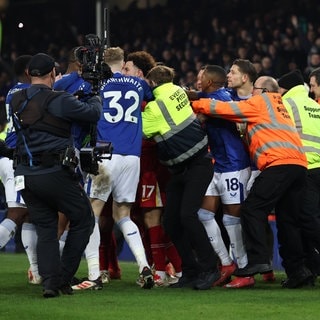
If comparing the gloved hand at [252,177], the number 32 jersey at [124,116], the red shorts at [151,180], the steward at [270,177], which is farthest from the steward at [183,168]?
the gloved hand at [252,177]

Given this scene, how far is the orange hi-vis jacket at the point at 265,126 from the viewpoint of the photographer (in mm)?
10391

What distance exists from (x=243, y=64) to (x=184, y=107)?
2.76ft

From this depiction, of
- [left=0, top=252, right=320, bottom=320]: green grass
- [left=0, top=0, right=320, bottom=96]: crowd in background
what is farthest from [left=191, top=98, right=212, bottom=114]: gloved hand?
[left=0, top=0, right=320, bottom=96]: crowd in background

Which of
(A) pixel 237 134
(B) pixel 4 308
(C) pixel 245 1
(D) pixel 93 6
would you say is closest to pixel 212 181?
(A) pixel 237 134

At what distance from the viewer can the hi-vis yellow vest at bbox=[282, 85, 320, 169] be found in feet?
35.9

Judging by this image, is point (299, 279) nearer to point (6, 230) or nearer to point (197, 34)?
point (6, 230)

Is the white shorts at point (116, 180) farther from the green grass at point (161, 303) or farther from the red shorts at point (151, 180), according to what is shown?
the green grass at point (161, 303)

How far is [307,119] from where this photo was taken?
1094cm

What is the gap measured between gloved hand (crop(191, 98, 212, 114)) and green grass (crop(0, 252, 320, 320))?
1.72 meters

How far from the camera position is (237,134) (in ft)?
35.6

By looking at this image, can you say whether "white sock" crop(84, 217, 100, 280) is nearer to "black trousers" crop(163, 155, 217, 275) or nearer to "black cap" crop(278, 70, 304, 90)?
"black trousers" crop(163, 155, 217, 275)

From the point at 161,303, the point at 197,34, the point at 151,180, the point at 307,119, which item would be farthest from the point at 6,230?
the point at 197,34

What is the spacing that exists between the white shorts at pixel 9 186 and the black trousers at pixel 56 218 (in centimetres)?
138

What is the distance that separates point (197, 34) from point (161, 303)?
1622cm
